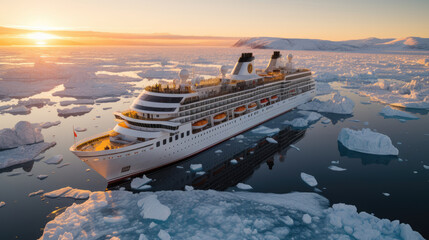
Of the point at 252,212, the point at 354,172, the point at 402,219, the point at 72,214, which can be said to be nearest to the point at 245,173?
the point at 252,212

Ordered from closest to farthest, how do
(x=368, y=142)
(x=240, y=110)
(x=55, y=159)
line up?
(x=55, y=159)
(x=368, y=142)
(x=240, y=110)

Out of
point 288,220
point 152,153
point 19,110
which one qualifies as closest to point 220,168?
point 152,153

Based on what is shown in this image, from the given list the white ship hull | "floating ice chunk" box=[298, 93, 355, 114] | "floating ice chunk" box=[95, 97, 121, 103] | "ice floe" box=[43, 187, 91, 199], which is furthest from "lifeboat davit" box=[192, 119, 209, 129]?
"floating ice chunk" box=[95, 97, 121, 103]

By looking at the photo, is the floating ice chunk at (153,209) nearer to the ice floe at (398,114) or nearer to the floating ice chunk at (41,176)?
the floating ice chunk at (41,176)

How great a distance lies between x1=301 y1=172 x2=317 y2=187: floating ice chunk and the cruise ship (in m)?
10.0

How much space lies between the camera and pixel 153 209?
15773mm

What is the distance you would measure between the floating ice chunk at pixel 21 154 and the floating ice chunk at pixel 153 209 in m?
14.4

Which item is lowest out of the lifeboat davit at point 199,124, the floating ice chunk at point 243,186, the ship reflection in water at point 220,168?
the floating ice chunk at point 243,186

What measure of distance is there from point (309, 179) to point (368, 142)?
1002 centimetres

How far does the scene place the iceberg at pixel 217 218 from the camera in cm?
1407

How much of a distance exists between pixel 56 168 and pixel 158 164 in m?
9.07

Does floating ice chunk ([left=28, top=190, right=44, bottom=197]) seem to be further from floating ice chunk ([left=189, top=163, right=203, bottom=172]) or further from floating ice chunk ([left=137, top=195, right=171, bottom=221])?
floating ice chunk ([left=189, top=163, right=203, bottom=172])

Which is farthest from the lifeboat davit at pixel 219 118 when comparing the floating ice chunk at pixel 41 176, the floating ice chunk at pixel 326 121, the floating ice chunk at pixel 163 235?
the floating ice chunk at pixel 326 121

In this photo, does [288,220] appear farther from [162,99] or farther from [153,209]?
[162,99]
